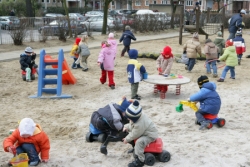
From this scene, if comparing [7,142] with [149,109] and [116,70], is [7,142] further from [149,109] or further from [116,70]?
[116,70]

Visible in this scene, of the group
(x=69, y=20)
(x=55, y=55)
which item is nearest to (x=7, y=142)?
(x=55, y=55)

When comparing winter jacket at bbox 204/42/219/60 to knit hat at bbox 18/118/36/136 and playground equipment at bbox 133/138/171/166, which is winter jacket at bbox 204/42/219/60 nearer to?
playground equipment at bbox 133/138/171/166

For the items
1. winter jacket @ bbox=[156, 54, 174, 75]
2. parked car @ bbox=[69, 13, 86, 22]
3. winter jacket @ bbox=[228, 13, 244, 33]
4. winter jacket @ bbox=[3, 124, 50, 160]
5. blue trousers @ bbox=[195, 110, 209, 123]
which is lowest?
blue trousers @ bbox=[195, 110, 209, 123]

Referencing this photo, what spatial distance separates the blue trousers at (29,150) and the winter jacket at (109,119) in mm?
1218

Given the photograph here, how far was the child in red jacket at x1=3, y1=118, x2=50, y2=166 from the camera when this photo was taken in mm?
4941

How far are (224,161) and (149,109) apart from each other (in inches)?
115

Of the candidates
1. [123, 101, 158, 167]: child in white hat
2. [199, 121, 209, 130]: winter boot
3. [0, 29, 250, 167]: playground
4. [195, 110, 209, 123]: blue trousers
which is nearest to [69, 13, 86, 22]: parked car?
[0, 29, 250, 167]: playground

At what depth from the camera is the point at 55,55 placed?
15.6 metres

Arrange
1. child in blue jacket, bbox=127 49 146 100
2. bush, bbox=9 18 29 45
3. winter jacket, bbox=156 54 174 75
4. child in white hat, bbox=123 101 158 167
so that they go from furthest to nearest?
bush, bbox=9 18 29 45
winter jacket, bbox=156 54 174 75
child in blue jacket, bbox=127 49 146 100
child in white hat, bbox=123 101 158 167

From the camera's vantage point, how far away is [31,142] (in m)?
5.09

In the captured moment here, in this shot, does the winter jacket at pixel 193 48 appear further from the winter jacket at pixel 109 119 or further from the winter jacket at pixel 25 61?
the winter jacket at pixel 109 119

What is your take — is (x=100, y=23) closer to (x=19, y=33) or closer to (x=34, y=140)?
(x=19, y=33)

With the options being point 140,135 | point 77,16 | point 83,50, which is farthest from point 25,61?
point 77,16

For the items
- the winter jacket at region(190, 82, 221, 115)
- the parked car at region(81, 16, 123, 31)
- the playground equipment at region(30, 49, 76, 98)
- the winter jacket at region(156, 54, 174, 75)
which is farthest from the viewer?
the parked car at region(81, 16, 123, 31)
